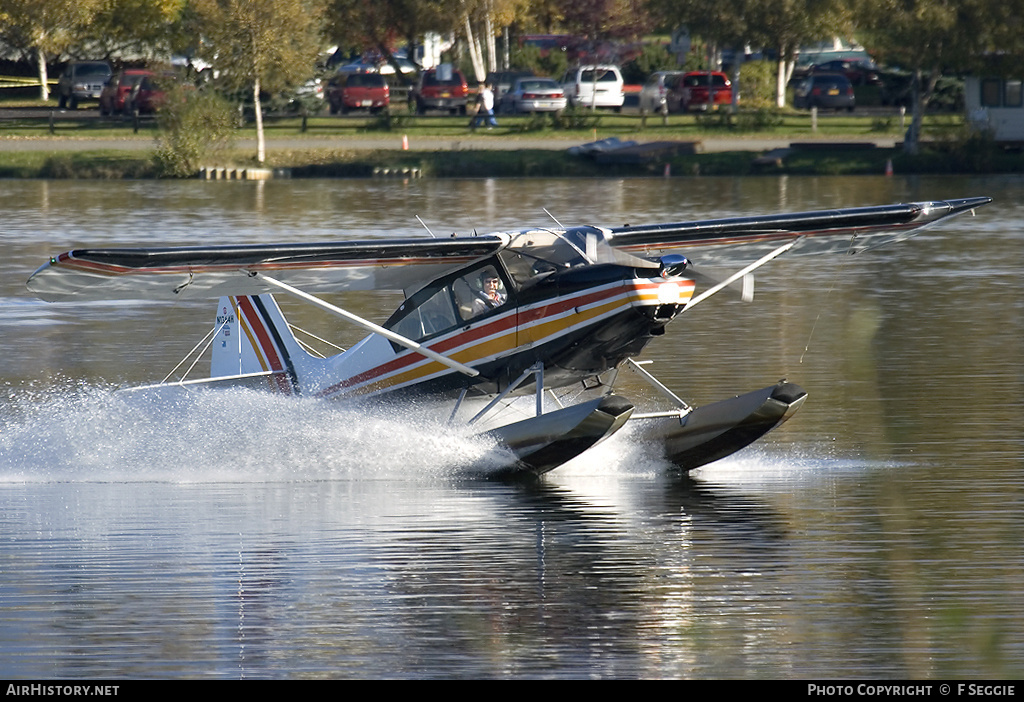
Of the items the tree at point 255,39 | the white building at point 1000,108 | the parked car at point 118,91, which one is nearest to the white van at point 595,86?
the tree at point 255,39

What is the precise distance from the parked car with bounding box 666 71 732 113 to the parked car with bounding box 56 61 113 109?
22.1 metres

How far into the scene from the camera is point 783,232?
12922 millimetres

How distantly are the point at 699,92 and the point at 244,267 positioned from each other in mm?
46452

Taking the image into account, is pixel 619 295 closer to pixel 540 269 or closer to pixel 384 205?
pixel 540 269

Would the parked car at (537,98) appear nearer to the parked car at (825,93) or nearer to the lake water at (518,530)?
the parked car at (825,93)

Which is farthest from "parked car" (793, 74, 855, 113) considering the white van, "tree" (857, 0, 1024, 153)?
"tree" (857, 0, 1024, 153)

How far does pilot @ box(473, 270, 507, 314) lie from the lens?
11773 millimetres

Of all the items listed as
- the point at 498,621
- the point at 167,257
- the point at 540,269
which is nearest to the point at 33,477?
the point at 167,257

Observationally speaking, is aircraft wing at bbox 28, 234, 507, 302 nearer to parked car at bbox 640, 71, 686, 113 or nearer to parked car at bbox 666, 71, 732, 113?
parked car at bbox 640, 71, 686, 113

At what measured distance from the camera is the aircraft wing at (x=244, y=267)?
11.3m

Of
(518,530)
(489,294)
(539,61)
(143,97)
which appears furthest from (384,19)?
(518,530)

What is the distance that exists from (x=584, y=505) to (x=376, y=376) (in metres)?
2.33

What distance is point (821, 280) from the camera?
25984 mm

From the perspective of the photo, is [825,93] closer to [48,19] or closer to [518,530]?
[48,19]
